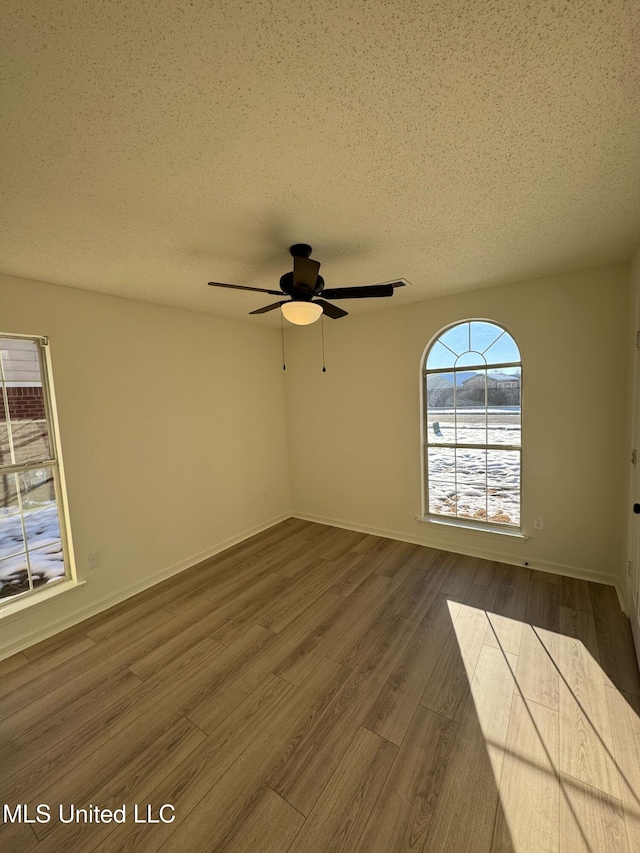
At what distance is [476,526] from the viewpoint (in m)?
3.47

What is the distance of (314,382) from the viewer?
14.4 feet

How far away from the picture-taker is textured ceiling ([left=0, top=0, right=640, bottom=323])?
90cm

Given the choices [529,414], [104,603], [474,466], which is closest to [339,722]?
[104,603]

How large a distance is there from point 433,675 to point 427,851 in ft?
2.72

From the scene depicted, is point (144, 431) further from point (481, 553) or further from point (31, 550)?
point (481, 553)

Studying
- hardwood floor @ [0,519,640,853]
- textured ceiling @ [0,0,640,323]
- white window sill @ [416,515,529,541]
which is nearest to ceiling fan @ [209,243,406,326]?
textured ceiling @ [0,0,640,323]

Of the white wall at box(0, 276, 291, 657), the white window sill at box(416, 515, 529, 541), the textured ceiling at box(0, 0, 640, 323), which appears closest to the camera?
the textured ceiling at box(0, 0, 640, 323)

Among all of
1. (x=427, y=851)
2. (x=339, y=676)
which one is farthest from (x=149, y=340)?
(x=427, y=851)

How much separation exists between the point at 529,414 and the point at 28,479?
13.5ft

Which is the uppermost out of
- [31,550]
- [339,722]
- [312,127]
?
[312,127]

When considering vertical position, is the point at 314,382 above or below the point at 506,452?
above

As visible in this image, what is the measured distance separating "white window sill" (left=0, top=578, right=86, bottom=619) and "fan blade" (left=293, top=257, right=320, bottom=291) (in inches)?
112

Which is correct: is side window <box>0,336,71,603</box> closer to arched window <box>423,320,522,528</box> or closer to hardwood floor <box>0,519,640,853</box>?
hardwood floor <box>0,519,640,853</box>

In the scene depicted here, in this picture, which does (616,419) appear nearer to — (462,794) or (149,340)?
(462,794)
